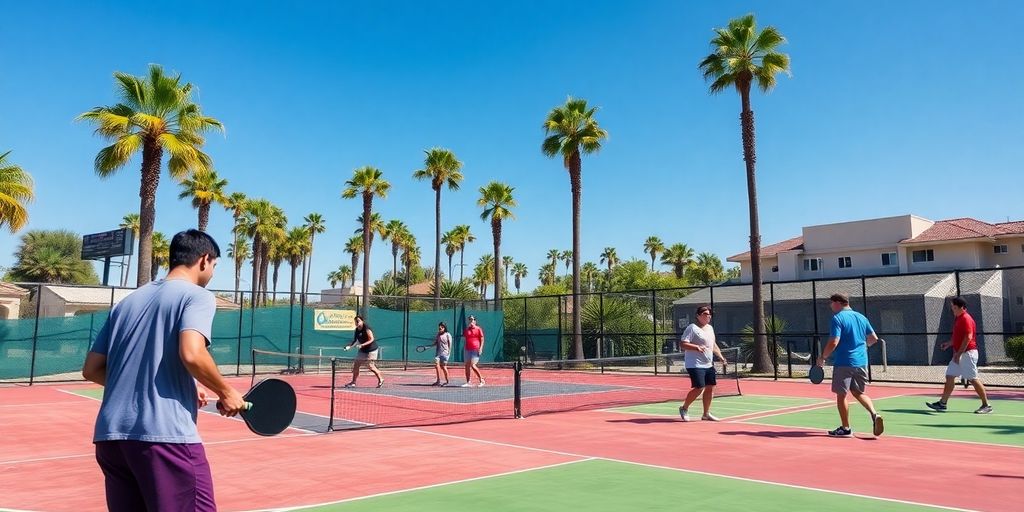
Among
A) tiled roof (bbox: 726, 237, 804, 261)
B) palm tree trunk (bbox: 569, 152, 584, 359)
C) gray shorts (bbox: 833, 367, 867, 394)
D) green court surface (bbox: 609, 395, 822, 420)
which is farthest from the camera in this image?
tiled roof (bbox: 726, 237, 804, 261)

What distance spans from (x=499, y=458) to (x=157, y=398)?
18.2ft

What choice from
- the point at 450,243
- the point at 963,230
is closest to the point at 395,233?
the point at 450,243

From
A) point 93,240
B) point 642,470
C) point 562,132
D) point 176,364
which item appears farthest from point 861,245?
point 93,240

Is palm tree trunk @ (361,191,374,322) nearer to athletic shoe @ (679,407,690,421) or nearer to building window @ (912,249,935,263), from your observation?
athletic shoe @ (679,407,690,421)

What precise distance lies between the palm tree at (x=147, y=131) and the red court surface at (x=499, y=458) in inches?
398

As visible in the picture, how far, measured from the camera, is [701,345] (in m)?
11.1

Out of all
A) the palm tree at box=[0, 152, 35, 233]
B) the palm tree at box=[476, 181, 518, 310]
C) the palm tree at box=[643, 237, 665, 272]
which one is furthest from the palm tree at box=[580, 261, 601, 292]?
the palm tree at box=[0, 152, 35, 233]

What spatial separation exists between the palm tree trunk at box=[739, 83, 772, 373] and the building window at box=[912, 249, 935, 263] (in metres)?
21.2

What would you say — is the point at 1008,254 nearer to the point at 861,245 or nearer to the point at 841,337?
the point at 861,245

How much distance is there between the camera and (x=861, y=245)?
42375mm

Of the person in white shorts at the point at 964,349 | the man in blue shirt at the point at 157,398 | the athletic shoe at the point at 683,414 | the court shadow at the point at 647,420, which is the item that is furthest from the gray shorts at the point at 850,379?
the man in blue shirt at the point at 157,398

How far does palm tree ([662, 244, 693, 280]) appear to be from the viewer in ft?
238

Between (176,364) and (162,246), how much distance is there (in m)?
67.5

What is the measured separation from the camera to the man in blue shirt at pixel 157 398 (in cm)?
287
